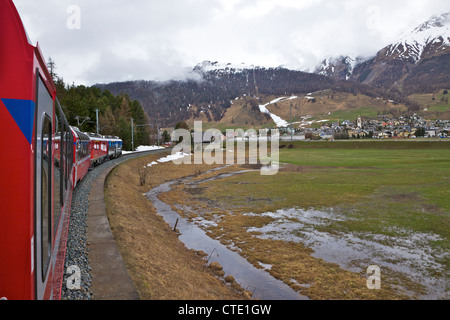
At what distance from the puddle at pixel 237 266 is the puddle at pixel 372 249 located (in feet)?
10.3

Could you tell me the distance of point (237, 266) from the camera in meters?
13.5

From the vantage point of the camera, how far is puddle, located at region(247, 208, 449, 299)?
12.0m

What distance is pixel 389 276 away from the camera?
468 inches

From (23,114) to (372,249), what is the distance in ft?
52.0

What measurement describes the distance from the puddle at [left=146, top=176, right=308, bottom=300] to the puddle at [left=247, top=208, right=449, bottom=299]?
3140mm

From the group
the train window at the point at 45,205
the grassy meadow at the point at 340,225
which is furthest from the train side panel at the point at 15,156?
the grassy meadow at the point at 340,225

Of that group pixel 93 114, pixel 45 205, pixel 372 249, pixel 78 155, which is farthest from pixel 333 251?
pixel 93 114

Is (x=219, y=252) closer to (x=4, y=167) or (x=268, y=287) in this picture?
(x=268, y=287)

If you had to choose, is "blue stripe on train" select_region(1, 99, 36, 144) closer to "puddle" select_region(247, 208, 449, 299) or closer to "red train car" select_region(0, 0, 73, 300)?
"red train car" select_region(0, 0, 73, 300)

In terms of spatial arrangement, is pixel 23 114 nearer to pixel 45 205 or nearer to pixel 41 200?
pixel 41 200

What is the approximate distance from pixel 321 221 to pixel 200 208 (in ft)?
34.0

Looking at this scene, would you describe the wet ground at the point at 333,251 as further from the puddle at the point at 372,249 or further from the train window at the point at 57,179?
the train window at the point at 57,179

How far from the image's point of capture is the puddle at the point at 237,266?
1099 cm

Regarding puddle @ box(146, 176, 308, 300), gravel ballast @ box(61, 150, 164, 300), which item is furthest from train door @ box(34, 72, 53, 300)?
puddle @ box(146, 176, 308, 300)
